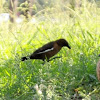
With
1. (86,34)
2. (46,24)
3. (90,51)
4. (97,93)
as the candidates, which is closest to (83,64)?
(97,93)

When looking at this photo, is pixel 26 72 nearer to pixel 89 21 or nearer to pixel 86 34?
pixel 86 34

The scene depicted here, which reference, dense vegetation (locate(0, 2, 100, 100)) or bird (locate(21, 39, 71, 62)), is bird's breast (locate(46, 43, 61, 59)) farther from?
dense vegetation (locate(0, 2, 100, 100))

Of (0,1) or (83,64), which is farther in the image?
(0,1)

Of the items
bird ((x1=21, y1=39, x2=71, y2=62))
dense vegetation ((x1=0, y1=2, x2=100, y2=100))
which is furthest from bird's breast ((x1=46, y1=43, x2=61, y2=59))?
dense vegetation ((x1=0, y1=2, x2=100, y2=100))

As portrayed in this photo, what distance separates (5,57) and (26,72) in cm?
140

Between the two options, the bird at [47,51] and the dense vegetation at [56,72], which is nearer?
the dense vegetation at [56,72]

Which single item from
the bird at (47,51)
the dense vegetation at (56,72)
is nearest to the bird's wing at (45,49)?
the bird at (47,51)

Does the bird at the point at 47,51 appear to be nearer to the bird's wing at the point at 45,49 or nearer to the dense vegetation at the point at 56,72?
the bird's wing at the point at 45,49

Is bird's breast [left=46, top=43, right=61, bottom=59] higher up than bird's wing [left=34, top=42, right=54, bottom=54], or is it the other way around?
bird's wing [left=34, top=42, right=54, bottom=54]

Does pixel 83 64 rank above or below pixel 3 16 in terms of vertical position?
below

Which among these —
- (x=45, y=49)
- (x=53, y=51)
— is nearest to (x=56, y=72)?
(x=45, y=49)

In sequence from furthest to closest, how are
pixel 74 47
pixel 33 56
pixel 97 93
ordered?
pixel 74 47, pixel 33 56, pixel 97 93

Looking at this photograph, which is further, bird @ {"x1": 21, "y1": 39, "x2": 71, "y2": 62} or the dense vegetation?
bird @ {"x1": 21, "y1": 39, "x2": 71, "y2": 62}

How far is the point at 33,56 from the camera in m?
5.05
